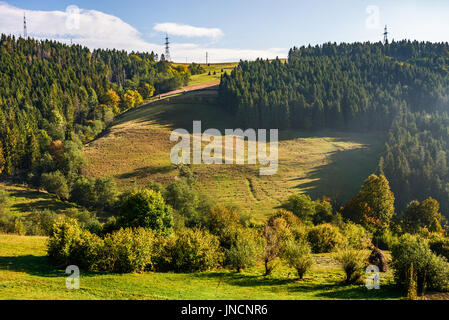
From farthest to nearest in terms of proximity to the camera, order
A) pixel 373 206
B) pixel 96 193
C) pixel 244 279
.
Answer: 1. pixel 96 193
2. pixel 373 206
3. pixel 244 279

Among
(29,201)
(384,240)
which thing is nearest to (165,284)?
(384,240)

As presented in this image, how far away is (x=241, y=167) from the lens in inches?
4301

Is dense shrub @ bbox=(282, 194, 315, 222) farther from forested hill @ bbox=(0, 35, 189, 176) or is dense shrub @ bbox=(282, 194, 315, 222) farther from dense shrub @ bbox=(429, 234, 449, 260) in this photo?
forested hill @ bbox=(0, 35, 189, 176)

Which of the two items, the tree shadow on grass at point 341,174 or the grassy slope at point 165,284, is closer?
the grassy slope at point 165,284

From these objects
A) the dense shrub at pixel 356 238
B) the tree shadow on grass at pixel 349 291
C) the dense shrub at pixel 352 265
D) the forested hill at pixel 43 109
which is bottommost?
the dense shrub at pixel 356 238

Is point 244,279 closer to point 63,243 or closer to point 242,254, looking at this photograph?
point 242,254

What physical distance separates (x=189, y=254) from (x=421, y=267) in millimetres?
23276

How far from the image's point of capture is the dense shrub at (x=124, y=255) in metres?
33.5

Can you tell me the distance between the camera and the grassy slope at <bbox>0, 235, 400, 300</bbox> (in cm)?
2555

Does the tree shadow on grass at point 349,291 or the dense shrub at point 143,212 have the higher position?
the dense shrub at point 143,212

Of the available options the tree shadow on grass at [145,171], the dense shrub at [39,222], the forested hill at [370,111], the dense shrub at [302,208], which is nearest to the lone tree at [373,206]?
the dense shrub at [302,208]

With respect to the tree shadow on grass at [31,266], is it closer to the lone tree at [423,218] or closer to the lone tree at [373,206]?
the lone tree at [373,206]

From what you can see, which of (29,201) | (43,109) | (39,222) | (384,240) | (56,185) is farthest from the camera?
(43,109)

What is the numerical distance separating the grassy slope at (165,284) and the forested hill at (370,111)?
78.8m
